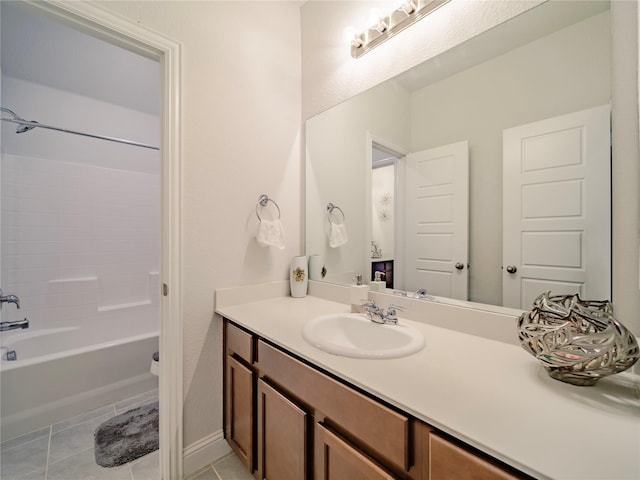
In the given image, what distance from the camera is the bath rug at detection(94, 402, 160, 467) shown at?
4.60 feet

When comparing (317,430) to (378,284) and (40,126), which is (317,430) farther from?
(40,126)

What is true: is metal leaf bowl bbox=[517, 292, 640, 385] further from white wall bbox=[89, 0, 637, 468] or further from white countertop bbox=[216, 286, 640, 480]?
white wall bbox=[89, 0, 637, 468]

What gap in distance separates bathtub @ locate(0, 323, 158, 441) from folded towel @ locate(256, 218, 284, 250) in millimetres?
1302

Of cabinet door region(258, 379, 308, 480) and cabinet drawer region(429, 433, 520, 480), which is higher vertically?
cabinet drawer region(429, 433, 520, 480)

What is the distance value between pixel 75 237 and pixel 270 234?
1961 mm

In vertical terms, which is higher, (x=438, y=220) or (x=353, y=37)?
(x=353, y=37)

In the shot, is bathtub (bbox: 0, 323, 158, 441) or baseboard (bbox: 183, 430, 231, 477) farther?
bathtub (bbox: 0, 323, 158, 441)

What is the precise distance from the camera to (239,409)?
1.26 m

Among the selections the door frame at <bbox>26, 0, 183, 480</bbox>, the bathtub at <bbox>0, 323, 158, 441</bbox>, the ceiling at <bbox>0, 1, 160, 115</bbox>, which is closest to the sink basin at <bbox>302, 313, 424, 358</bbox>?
the door frame at <bbox>26, 0, 183, 480</bbox>

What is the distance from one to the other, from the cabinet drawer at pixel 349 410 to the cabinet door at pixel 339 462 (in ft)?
0.08

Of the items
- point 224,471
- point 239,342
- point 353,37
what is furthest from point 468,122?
point 224,471

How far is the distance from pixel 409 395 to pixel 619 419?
39cm

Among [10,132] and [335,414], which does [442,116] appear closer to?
[335,414]

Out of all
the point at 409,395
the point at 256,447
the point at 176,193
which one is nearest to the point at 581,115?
the point at 409,395
